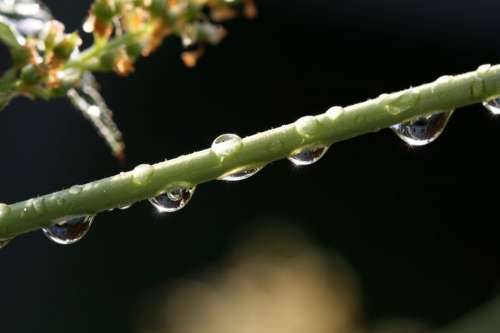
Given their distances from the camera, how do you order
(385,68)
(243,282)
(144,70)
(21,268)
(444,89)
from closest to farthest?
(444,89) → (243,282) → (21,268) → (144,70) → (385,68)

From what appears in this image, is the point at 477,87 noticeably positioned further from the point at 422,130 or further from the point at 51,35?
the point at 51,35

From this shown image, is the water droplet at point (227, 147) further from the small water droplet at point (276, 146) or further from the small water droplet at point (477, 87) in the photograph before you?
the small water droplet at point (477, 87)

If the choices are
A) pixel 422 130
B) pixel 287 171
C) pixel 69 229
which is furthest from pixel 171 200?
pixel 287 171

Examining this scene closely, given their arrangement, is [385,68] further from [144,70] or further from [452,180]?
[144,70]

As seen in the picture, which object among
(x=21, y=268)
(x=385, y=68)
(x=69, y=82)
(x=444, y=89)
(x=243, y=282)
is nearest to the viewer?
(x=444, y=89)

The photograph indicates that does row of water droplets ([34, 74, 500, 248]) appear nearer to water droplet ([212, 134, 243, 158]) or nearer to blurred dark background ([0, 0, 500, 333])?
water droplet ([212, 134, 243, 158])

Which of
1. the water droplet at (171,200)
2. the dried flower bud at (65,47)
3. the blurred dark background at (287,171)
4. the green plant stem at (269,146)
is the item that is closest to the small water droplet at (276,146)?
the green plant stem at (269,146)

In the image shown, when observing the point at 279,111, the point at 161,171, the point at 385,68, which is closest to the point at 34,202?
the point at 161,171
